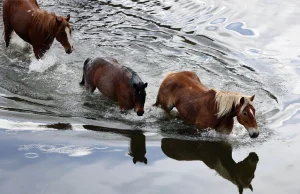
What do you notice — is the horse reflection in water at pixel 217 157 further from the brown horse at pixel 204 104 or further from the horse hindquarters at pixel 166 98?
the horse hindquarters at pixel 166 98

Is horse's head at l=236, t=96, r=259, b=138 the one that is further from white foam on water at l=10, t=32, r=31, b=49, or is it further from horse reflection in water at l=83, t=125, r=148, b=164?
white foam on water at l=10, t=32, r=31, b=49

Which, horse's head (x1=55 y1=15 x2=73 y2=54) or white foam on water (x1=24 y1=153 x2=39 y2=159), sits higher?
horse's head (x1=55 y1=15 x2=73 y2=54)

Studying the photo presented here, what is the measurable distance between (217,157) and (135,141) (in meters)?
1.10

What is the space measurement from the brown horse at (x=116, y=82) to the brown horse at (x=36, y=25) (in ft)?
2.49

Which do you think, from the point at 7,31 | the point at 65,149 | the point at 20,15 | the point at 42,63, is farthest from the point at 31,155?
the point at 7,31

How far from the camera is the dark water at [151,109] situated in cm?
589

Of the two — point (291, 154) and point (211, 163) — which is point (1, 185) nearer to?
point (211, 163)

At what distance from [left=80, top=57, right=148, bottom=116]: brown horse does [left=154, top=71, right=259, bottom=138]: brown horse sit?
0.60 metres

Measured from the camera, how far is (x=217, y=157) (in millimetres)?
Result: 6480

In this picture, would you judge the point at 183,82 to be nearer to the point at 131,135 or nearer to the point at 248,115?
the point at 131,135

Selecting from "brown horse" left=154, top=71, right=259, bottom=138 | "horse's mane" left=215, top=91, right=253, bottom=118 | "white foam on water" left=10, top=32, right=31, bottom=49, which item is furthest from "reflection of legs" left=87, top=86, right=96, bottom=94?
"white foam on water" left=10, top=32, right=31, bottom=49

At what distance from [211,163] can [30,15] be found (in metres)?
4.52

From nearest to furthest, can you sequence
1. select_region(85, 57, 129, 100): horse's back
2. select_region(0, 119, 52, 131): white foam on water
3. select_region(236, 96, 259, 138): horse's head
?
select_region(236, 96, 259, 138): horse's head → select_region(0, 119, 52, 131): white foam on water → select_region(85, 57, 129, 100): horse's back

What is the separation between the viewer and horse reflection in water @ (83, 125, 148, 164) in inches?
250
